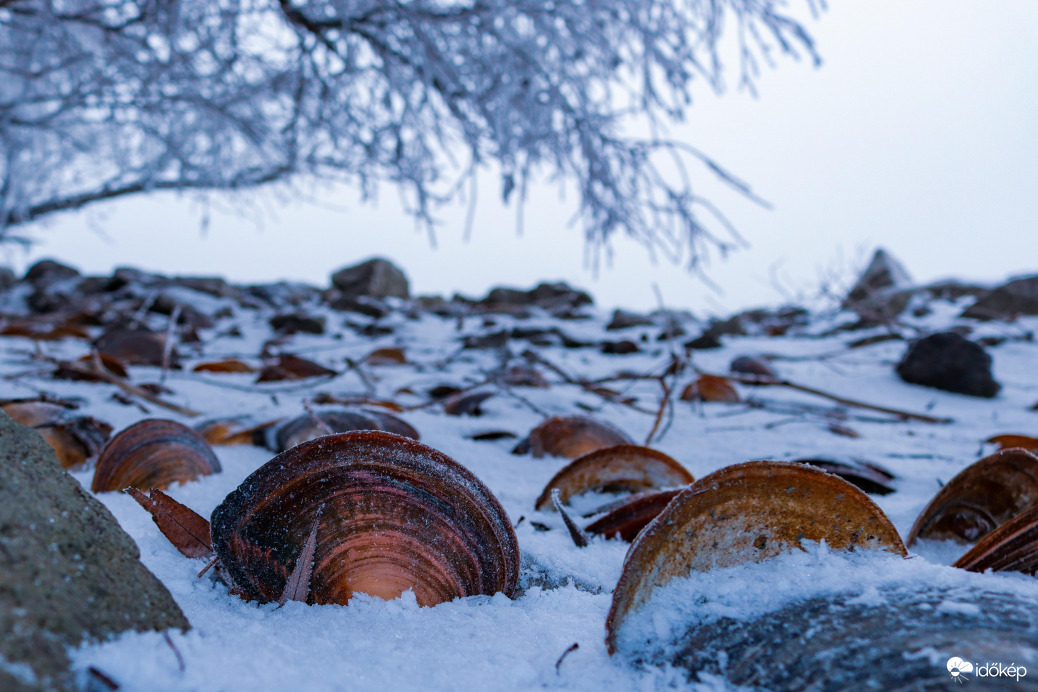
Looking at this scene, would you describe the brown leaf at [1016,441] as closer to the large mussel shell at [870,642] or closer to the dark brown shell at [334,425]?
the large mussel shell at [870,642]

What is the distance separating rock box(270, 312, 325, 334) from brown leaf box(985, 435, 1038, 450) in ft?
15.7

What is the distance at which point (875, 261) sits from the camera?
36.2ft

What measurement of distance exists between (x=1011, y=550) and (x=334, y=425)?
1.58 m

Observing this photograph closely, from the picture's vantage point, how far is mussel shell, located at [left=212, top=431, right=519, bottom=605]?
2.86 ft

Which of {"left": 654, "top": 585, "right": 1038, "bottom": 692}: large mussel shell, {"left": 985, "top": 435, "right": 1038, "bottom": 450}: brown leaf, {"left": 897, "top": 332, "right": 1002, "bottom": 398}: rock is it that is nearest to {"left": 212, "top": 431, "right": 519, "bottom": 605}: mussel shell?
{"left": 654, "top": 585, "right": 1038, "bottom": 692}: large mussel shell

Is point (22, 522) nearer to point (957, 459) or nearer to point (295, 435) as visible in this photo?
point (295, 435)

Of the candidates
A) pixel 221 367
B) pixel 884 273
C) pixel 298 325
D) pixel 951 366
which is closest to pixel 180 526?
pixel 221 367

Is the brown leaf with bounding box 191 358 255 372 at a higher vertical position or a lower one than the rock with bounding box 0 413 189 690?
lower

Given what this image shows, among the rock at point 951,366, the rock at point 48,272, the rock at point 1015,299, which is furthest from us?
the rock at point 48,272

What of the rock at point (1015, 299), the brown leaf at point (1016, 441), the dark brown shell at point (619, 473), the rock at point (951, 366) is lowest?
the dark brown shell at point (619, 473)

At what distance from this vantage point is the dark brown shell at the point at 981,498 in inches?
44.8

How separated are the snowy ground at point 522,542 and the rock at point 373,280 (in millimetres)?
6241

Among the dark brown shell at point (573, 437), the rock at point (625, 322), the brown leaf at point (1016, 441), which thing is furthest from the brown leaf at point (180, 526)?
the rock at point (625, 322)

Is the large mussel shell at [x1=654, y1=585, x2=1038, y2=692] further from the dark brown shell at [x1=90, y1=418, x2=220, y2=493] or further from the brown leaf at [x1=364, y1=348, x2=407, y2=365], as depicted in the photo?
the brown leaf at [x1=364, y1=348, x2=407, y2=365]
